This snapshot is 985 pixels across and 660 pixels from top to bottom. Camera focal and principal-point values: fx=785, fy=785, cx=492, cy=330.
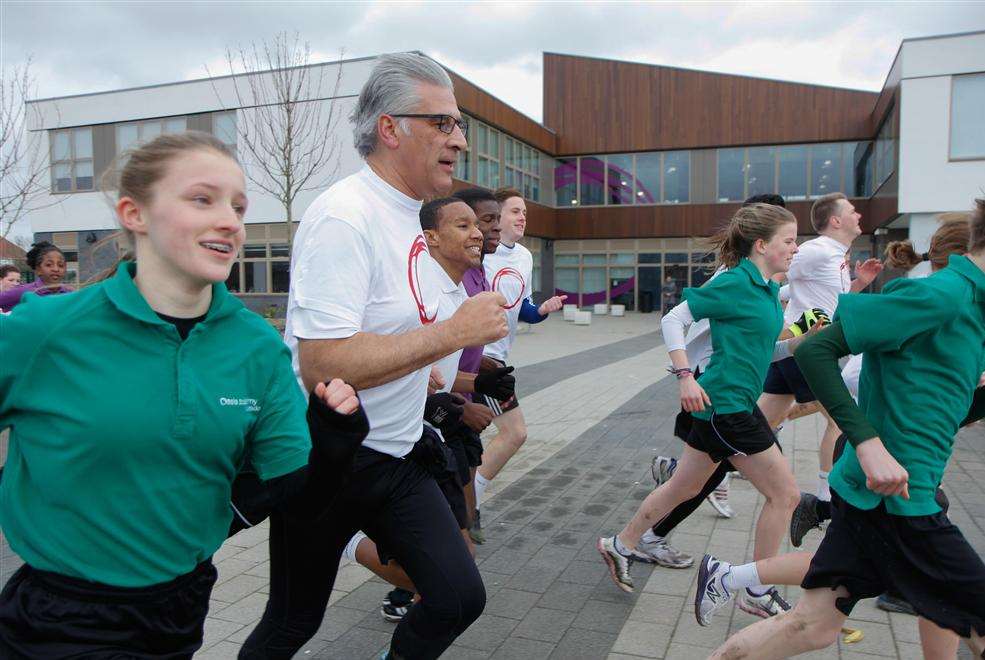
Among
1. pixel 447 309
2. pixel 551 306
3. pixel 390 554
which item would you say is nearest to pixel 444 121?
pixel 447 309

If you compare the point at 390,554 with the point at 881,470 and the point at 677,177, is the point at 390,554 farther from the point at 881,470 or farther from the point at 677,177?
the point at 677,177

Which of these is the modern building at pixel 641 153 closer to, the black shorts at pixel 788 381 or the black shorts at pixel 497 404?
the black shorts at pixel 788 381

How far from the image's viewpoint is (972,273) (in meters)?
2.37

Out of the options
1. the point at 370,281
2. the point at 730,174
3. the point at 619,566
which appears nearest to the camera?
the point at 370,281

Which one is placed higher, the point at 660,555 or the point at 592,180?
the point at 592,180

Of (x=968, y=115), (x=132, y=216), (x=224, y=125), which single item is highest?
(x=224, y=125)

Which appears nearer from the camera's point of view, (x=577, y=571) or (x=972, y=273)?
(x=972, y=273)

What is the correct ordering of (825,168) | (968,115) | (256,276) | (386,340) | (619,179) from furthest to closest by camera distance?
(619,179) < (825,168) < (256,276) < (968,115) < (386,340)

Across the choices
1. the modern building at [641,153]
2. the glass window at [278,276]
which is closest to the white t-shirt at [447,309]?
the modern building at [641,153]

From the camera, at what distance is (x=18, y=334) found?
5.07 feet

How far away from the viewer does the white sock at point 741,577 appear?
3002 mm

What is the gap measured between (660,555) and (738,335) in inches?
53.3

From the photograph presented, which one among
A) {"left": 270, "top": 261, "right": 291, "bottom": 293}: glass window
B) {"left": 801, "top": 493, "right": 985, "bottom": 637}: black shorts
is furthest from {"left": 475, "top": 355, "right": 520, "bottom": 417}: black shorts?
{"left": 270, "top": 261, "right": 291, "bottom": 293}: glass window

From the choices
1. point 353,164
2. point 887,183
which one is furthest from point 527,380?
point 887,183
